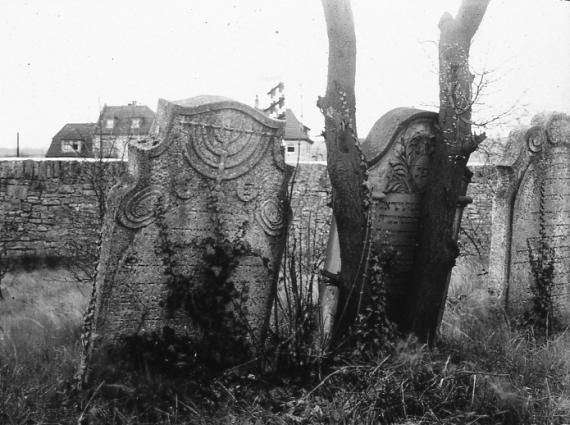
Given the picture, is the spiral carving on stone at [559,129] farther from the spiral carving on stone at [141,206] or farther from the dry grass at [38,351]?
the dry grass at [38,351]

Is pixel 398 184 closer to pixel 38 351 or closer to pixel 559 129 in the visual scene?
pixel 559 129

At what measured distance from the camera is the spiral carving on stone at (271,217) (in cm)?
450

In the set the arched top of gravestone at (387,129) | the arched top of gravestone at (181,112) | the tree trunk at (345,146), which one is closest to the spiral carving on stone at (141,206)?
the arched top of gravestone at (181,112)

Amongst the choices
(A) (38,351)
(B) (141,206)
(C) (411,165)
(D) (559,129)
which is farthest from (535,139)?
(A) (38,351)

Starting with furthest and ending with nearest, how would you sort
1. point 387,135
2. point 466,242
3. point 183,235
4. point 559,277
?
point 466,242
point 559,277
point 387,135
point 183,235

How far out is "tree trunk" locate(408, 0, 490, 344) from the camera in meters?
4.85

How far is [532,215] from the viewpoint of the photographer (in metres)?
5.84

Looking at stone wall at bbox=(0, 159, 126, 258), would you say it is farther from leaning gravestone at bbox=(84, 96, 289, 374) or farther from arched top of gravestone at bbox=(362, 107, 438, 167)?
arched top of gravestone at bbox=(362, 107, 438, 167)

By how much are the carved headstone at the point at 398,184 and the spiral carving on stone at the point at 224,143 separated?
40.8 inches

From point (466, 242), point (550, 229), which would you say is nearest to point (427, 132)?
point (550, 229)

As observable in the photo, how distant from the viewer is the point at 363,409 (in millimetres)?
3469

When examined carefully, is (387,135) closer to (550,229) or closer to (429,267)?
(429,267)

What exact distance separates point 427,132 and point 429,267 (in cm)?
118

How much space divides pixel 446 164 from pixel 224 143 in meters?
1.92
